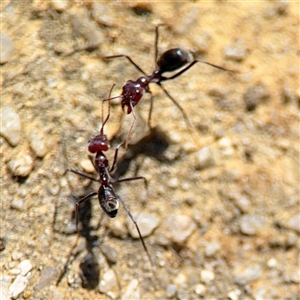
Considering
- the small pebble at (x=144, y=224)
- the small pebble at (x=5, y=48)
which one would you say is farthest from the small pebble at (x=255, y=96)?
the small pebble at (x=5, y=48)

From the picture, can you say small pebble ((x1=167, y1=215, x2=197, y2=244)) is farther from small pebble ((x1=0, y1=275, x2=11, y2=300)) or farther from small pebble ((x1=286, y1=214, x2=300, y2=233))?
small pebble ((x1=0, y1=275, x2=11, y2=300))

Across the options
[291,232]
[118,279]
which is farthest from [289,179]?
[118,279]

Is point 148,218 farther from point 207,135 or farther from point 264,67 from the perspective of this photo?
point 264,67

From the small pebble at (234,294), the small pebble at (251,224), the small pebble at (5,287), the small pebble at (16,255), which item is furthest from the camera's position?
the small pebble at (251,224)

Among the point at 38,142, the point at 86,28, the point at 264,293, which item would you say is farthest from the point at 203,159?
the point at 86,28

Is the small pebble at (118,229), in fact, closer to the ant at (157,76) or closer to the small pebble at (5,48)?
the ant at (157,76)

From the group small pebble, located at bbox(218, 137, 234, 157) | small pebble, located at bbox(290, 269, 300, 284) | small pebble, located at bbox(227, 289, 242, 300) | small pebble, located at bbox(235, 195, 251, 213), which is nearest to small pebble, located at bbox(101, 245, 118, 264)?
small pebble, located at bbox(227, 289, 242, 300)
